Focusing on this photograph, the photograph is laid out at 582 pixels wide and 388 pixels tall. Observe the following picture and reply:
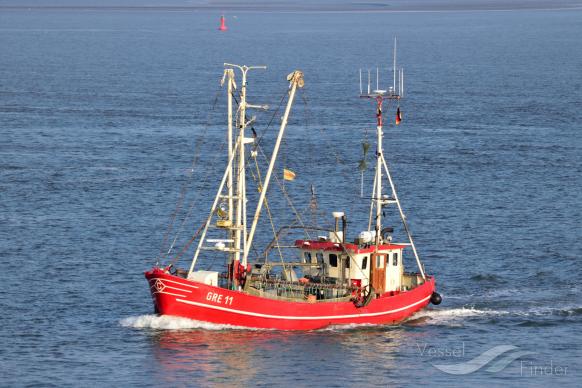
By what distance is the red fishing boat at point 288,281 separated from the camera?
7306cm

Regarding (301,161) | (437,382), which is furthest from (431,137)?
(437,382)

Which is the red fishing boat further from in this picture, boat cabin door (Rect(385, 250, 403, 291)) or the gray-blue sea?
the gray-blue sea

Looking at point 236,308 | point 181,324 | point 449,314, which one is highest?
point 236,308

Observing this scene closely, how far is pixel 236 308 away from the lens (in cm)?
7319

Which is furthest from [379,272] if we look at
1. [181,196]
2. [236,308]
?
[181,196]

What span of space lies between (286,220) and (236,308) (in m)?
33.5

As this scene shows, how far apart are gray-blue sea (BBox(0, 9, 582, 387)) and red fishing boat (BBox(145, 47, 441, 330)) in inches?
38.1

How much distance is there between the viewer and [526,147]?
148 meters

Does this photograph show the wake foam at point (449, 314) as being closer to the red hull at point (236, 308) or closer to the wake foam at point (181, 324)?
the red hull at point (236, 308)

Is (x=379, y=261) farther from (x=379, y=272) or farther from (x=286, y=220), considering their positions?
(x=286, y=220)


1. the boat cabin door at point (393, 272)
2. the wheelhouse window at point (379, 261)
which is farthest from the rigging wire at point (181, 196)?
the boat cabin door at point (393, 272)

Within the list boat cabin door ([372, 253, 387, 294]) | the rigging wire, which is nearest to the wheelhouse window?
boat cabin door ([372, 253, 387, 294])

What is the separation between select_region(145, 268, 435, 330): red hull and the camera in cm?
7256

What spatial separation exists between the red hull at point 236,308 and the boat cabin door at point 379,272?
127 inches
